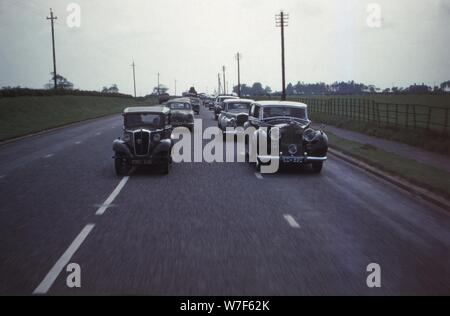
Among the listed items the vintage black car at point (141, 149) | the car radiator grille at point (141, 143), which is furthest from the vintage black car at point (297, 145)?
the car radiator grille at point (141, 143)

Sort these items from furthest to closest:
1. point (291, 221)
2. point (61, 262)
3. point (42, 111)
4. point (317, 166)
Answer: point (42, 111)
point (317, 166)
point (291, 221)
point (61, 262)

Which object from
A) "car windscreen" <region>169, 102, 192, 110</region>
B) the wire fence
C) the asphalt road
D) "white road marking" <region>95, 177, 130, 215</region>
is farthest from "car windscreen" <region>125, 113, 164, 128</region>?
"car windscreen" <region>169, 102, 192, 110</region>

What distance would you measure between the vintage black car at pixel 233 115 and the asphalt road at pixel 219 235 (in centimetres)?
964

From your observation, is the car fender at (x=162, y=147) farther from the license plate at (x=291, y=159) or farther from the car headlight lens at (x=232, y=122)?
the car headlight lens at (x=232, y=122)

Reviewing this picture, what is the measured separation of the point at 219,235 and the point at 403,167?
864cm

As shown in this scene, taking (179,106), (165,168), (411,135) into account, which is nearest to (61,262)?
(165,168)

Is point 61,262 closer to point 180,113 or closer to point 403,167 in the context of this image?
point 403,167

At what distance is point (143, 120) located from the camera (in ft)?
50.8

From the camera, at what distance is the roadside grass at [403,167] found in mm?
12164

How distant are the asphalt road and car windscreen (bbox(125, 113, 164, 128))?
1.72m

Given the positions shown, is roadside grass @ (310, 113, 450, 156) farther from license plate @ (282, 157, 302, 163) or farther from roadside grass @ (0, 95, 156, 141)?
roadside grass @ (0, 95, 156, 141)

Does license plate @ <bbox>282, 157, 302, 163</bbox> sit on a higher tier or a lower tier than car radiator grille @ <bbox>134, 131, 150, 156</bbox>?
lower

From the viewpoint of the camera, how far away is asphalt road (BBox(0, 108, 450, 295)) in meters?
6.05
